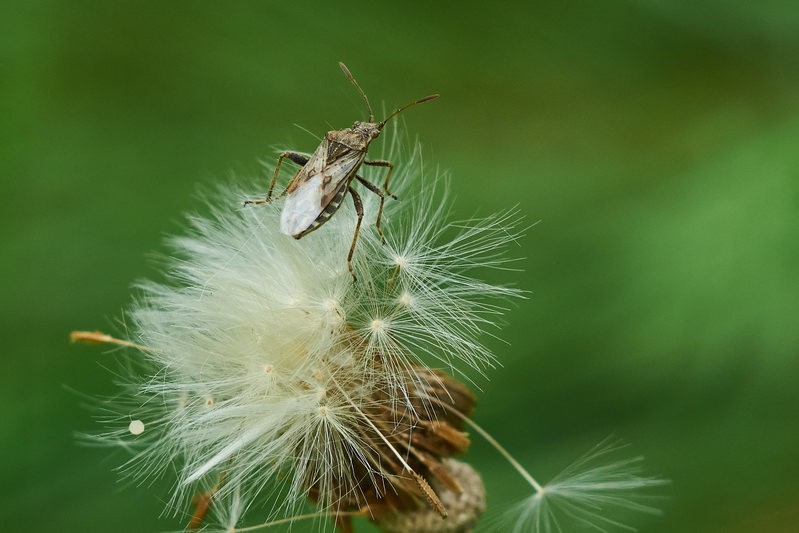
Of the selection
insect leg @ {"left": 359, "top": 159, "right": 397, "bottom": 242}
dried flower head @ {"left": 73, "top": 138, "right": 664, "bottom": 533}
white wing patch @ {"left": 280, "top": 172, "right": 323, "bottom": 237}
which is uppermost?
insect leg @ {"left": 359, "top": 159, "right": 397, "bottom": 242}

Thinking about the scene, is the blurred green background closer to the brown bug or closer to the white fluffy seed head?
the brown bug

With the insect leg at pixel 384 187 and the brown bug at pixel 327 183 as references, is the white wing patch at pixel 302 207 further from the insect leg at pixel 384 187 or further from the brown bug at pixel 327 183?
the insect leg at pixel 384 187

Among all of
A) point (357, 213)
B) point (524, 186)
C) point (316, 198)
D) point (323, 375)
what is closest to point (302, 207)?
point (316, 198)

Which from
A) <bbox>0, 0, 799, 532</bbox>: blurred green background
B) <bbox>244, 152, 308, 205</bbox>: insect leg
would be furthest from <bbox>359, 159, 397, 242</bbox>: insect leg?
<bbox>0, 0, 799, 532</bbox>: blurred green background

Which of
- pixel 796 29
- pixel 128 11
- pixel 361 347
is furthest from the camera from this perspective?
pixel 128 11

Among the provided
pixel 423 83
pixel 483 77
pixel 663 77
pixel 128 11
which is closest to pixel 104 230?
pixel 128 11

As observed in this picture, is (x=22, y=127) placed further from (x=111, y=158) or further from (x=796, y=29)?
(x=796, y=29)

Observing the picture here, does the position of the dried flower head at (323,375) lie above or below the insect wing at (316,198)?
below

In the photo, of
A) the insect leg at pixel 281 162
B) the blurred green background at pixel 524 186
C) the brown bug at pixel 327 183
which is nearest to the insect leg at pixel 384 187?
the brown bug at pixel 327 183
